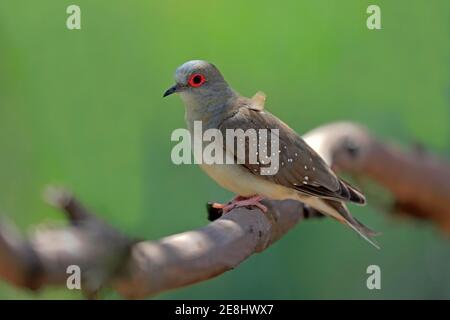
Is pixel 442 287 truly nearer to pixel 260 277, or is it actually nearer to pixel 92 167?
pixel 260 277

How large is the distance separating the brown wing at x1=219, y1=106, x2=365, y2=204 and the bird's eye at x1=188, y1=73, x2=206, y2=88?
156mm

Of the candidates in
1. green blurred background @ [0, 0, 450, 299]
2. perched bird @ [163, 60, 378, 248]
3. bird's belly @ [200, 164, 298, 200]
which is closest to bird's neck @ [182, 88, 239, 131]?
perched bird @ [163, 60, 378, 248]

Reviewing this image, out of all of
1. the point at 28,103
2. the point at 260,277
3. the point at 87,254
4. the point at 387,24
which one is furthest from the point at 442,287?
the point at 87,254

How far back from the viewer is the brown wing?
2561 mm

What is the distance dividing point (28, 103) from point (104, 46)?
0.41m

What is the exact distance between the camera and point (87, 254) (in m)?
1.34

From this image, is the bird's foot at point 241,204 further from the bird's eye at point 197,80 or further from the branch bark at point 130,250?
the bird's eye at point 197,80

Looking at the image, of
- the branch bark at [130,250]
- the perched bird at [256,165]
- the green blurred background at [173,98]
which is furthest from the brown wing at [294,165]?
the green blurred background at [173,98]

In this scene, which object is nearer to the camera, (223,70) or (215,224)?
(215,224)

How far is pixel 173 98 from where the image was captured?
Answer: 3477mm

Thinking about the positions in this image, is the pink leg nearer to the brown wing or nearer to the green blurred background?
the brown wing

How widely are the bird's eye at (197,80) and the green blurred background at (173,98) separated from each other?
55cm

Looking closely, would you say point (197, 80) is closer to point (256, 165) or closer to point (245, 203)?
point (256, 165)

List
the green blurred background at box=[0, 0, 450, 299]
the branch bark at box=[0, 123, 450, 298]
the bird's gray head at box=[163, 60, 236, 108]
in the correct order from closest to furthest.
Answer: the branch bark at box=[0, 123, 450, 298], the bird's gray head at box=[163, 60, 236, 108], the green blurred background at box=[0, 0, 450, 299]
